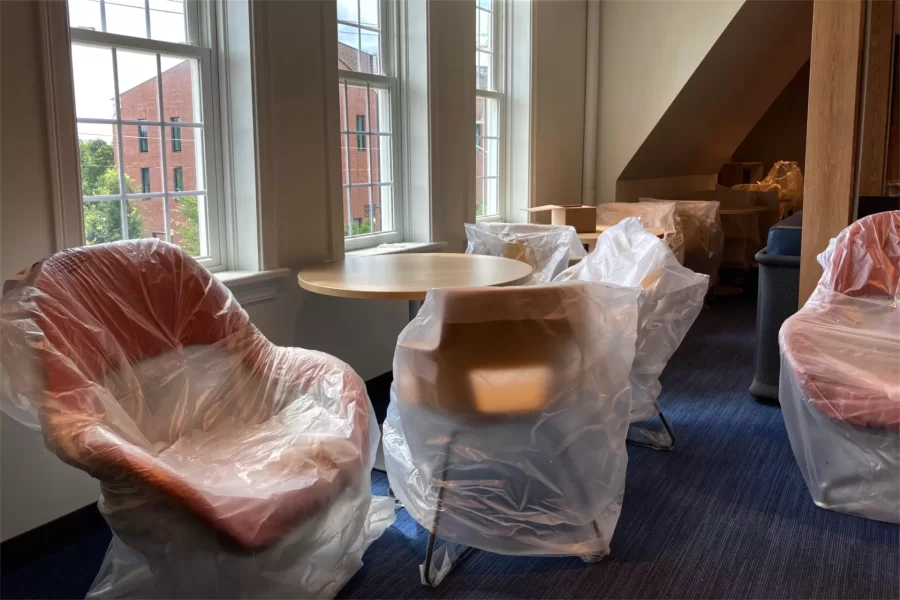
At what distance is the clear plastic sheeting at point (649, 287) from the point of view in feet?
9.00

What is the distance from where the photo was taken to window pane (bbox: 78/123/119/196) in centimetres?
262

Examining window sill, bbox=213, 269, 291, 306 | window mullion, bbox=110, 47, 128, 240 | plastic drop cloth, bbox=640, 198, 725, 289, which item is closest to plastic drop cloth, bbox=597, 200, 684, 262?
plastic drop cloth, bbox=640, 198, 725, 289

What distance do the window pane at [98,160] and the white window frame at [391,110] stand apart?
122 cm

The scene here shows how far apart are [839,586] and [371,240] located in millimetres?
2656

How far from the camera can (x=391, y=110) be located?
13.5ft

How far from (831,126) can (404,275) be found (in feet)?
6.71

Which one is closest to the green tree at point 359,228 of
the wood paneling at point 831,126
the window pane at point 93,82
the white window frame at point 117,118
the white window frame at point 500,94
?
the white window frame at point 117,118

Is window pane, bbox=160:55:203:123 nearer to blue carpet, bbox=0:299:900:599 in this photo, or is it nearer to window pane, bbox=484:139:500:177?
blue carpet, bbox=0:299:900:599

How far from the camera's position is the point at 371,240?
4031mm

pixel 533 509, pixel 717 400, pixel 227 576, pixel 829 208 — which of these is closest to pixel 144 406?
pixel 227 576

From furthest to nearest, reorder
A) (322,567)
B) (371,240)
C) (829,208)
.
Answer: (371,240) → (829,208) → (322,567)

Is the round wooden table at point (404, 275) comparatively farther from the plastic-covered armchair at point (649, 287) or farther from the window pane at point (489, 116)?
Answer: the window pane at point (489, 116)

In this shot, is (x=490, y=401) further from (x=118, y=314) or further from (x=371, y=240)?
(x=371, y=240)

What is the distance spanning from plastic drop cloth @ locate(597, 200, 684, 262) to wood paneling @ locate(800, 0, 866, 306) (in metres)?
1.16
